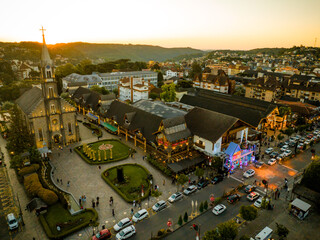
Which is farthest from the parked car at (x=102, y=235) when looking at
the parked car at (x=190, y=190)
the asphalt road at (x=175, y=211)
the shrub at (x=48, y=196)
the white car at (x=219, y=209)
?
the white car at (x=219, y=209)

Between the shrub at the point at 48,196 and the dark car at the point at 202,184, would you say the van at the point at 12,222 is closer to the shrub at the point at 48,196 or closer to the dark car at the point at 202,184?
the shrub at the point at 48,196

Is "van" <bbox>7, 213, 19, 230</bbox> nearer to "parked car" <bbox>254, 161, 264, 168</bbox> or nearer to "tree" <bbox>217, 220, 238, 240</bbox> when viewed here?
"tree" <bbox>217, 220, 238, 240</bbox>

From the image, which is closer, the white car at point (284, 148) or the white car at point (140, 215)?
the white car at point (140, 215)

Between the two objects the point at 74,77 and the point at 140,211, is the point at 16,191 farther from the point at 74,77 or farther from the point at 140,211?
the point at 74,77

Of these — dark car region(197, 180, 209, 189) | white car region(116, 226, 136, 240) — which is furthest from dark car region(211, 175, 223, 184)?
white car region(116, 226, 136, 240)

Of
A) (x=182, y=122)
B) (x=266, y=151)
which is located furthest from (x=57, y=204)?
(x=266, y=151)

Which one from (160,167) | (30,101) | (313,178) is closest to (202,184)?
(160,167)
